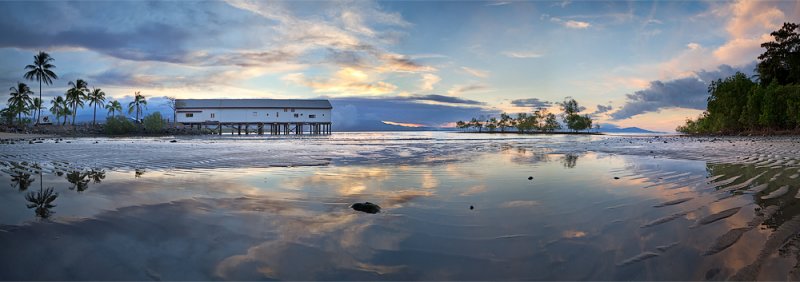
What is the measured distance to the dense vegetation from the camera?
48.1 metres

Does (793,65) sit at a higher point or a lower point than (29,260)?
higher

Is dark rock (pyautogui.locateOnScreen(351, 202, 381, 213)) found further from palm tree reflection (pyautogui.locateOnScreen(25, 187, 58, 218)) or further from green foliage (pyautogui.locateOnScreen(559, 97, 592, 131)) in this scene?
green foliage (pyautogui.locateOnScreen(559, 97, 592, 131))

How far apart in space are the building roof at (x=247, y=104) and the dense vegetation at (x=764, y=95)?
214 ft

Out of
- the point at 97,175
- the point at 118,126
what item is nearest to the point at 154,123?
the point at 118,126

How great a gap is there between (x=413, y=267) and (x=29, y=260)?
10.2 feet

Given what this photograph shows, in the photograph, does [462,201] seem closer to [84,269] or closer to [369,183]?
[369,183]

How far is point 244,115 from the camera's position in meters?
73.1

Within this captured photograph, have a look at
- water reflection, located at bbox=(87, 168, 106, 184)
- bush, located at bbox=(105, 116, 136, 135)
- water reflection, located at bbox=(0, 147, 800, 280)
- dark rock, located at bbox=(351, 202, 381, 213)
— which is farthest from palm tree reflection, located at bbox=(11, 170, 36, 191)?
bush, located at bbox=(105, 116, 136, 135)

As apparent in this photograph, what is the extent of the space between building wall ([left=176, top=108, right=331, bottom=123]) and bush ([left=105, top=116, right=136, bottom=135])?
9282mm

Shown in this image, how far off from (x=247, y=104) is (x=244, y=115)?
7.80ft

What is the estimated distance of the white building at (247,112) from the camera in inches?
2859

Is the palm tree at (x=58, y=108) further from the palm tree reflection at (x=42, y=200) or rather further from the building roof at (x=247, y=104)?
the palm tree reflection at (x=42, y=200)

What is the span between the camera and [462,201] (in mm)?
5840

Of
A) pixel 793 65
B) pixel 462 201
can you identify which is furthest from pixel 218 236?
pixel 793 65
